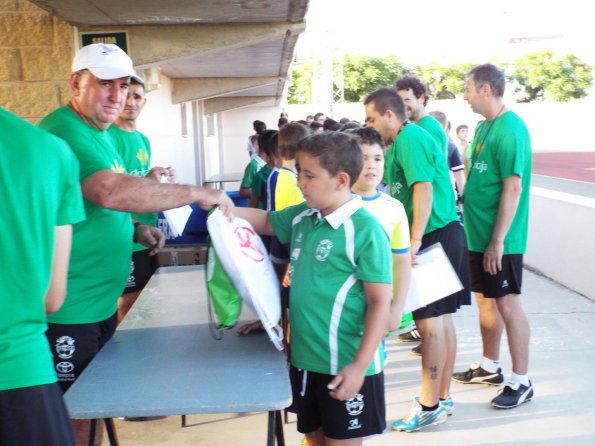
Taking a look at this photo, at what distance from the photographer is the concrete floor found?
371 centimetres

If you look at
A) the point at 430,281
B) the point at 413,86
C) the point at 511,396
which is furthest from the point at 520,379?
the point at 413,86

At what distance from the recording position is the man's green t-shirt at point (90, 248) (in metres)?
2.55

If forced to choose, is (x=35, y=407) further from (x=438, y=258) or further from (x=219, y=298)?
(x=438, y=258)

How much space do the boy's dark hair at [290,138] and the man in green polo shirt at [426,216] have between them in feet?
1.36

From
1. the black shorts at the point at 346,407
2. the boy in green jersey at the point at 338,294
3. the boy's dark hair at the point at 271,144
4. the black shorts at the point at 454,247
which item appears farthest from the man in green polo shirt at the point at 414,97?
the black shorts at the point at 346,407

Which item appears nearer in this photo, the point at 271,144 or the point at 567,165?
the point at 271,144

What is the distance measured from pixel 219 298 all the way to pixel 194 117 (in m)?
11.1

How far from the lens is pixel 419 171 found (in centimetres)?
362

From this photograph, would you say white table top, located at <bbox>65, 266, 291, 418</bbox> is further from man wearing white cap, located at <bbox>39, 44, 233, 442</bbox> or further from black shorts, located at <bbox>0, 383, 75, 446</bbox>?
black shorts, located at <bbox>0, 383, 75, 446</bbox>

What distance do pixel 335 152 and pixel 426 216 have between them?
1.44 m

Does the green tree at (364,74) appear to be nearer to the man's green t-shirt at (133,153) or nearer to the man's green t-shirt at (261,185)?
the man's green t-shirt at (261,185)

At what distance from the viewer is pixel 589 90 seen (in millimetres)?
60469

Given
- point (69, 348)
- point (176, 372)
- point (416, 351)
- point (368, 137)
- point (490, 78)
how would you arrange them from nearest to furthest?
point (176, 372) < point (69, 348) < point (368, 137) < point (490, 78) < point (416, 351)

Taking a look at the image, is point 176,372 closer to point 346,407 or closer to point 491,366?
point 346,407
